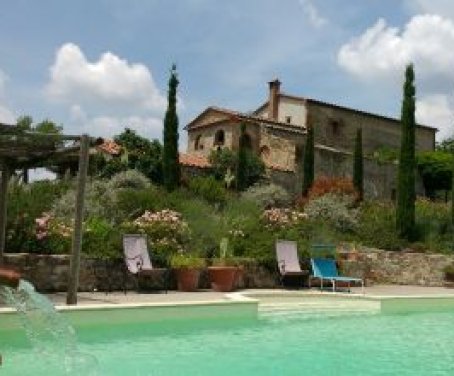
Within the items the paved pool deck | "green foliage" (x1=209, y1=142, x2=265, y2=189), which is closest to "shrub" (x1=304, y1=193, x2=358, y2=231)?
"green foliage" (x1=209, y1=142, x2=265, y2=189)

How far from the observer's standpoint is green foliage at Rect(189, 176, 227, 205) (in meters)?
23.8

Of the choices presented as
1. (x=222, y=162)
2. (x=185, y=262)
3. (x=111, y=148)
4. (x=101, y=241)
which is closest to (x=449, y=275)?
(x=185, y=262)

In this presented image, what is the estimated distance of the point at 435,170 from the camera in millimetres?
37688

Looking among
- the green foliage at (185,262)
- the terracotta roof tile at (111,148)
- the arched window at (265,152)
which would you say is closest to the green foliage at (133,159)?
the terracotta roof tile at (111,148)

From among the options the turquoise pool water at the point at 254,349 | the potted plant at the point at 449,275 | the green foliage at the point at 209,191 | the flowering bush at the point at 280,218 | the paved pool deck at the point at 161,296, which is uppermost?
the green foliage at the point at 209,191

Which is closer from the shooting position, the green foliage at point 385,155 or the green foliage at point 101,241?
the green foliage at point 101,241

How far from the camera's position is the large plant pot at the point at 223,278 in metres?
13.0

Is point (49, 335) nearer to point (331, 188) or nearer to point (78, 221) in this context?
point (78, 221)

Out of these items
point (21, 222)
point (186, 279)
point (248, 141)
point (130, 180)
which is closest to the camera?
point (21, 222)

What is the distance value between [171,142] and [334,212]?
6.75 meters

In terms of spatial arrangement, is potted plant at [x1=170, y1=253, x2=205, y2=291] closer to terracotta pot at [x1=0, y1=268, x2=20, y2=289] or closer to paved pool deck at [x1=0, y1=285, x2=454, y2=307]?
paved pool deck at [x1=0, y1=285, x2=454, y2=307]

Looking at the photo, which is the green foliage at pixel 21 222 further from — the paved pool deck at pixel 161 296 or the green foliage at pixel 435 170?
the green foliage at pixel 435 170

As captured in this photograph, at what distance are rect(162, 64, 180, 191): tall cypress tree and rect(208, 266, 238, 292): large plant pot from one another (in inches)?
459

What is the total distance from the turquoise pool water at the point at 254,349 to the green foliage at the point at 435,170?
27580 millimetres
